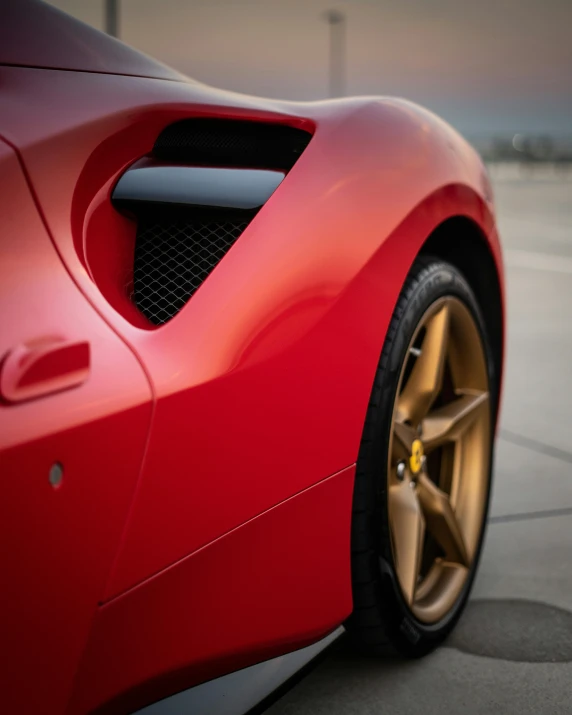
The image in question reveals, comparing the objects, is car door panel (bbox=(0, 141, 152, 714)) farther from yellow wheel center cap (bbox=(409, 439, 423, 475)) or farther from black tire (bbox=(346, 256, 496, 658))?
yellow wheel center cap (bbox=(409, 439, 423, 475))

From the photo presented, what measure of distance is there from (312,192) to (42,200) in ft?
1.62

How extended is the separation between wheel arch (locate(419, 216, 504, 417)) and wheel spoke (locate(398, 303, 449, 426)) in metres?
0.19

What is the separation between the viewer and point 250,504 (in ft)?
4.68

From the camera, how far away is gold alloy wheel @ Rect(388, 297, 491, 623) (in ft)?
6.63

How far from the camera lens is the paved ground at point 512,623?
6.57ft

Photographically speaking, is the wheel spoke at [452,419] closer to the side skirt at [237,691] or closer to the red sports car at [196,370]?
the red sports car at [196,370]

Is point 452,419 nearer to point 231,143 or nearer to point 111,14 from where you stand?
point 231,143

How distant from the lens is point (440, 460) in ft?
8.04

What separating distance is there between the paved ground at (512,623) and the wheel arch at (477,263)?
0.54m

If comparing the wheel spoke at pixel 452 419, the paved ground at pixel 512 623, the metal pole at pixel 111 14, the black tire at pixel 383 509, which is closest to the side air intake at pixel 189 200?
the black tire at pixel 383 509

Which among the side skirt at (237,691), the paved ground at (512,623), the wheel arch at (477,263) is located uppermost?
the wheel arch at (477,263)

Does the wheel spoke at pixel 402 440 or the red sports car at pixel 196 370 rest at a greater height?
the red sports car at pixel 196 370

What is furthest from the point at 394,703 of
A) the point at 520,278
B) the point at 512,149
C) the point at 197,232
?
the point at 512,149

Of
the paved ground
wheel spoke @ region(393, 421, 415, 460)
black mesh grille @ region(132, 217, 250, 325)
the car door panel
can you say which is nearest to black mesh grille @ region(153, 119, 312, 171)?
black mesh grille @ region(132, 217, 250, 325)
